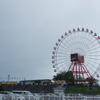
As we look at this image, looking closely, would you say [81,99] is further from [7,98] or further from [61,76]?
[61,76]

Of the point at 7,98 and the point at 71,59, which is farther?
the point at 71,59

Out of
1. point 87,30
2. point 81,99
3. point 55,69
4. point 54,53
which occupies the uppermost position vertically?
point 87,30

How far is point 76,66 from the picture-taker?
55594 millimetres

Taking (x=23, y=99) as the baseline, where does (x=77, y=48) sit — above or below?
above

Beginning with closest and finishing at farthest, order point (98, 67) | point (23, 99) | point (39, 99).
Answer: point (23, 99), point (39, 99), point (98, 67)

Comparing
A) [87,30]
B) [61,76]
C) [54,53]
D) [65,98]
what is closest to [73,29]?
[87,30]

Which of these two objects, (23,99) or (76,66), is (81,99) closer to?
(23,99)

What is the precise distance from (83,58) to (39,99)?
37.2m

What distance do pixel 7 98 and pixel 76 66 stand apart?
42384 millimetres

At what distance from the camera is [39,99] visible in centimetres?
1554

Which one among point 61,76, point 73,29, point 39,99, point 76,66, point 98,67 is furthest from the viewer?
point 61,76

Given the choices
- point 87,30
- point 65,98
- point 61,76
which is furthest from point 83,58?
point 65,98

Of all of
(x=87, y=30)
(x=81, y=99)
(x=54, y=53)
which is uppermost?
(x=87, y=30)

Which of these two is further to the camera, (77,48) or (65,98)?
(77,48)
